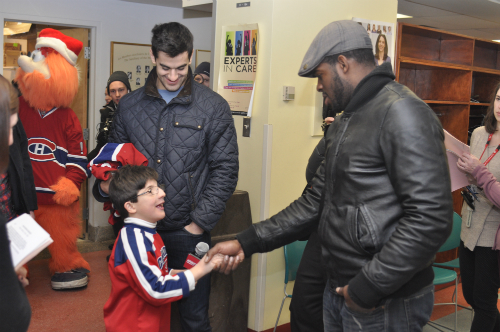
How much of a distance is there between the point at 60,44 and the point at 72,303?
2022mm

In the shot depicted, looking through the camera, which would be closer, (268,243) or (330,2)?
(268,243)

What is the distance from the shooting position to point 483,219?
2898mm

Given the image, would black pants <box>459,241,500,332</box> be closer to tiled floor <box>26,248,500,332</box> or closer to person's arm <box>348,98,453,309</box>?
tiled floor <box>26,248,500,332</box>

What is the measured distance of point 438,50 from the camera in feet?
15.1

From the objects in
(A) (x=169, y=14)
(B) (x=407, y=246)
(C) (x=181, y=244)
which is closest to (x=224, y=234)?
(C) (x=181, y=244)

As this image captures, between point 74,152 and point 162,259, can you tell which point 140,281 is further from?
point 74,152

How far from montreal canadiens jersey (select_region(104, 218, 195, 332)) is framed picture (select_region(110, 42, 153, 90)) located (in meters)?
3.63

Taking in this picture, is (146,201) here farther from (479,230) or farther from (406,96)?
(479,230)

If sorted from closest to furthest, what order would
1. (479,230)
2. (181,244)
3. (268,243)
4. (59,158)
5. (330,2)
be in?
(268,243), (181,244), (479,230), (330,2), (59,158)

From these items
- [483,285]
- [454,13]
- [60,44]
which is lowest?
[483,285]

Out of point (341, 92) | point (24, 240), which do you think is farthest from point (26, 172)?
point (341, 92)

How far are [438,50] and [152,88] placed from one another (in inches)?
131

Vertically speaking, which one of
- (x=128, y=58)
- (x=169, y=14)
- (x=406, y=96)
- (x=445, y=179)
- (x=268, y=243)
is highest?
(x=169, y=14)

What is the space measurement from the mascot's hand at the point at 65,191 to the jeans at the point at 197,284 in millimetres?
1668
